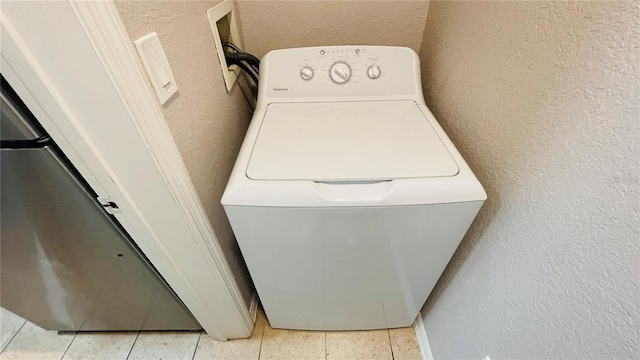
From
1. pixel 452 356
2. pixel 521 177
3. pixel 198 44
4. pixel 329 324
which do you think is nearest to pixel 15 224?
pixel 198 44

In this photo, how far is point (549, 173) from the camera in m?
0.55

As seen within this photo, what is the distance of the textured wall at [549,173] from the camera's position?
432 millimetres

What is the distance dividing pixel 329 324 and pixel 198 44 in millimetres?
1070

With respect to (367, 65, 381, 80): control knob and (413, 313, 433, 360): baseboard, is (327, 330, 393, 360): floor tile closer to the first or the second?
(413, 313, 433, 360): baseboard

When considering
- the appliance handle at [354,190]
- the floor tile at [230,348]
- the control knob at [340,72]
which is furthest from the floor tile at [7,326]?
the control knob at [340,72]

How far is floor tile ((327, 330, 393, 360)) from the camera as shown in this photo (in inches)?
45.9

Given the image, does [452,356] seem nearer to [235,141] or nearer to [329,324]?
[329,324]

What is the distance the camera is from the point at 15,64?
0.42 m

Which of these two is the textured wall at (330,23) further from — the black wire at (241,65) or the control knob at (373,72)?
the control knob at (373,72)

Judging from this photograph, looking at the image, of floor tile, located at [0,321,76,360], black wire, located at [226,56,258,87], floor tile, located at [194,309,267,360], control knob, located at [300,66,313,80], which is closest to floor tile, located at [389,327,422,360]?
floor tile, located at [194,309,267,360]

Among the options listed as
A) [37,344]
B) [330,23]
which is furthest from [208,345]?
[330,23]

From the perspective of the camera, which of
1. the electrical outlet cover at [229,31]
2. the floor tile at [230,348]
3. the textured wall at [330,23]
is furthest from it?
the floor tile at [230,348]

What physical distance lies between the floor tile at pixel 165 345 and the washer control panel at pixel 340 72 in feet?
3.48

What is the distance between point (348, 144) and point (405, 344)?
943 millimetres
